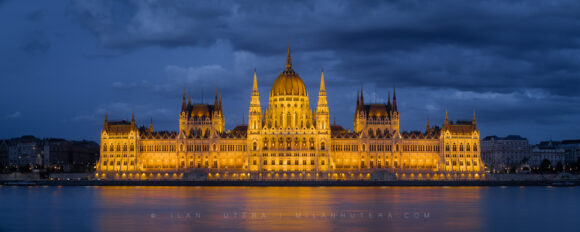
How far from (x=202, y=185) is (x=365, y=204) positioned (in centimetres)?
5327

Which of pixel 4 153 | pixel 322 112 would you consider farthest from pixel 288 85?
pixel 4 153

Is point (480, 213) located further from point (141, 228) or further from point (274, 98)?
point (274, 98)

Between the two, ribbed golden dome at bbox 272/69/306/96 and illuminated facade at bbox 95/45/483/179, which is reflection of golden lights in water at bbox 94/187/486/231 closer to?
illuminated facade at bbox 95/45/483/179

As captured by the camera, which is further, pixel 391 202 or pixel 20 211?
pixel 391 202

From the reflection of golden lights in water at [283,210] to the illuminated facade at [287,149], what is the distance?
36.5m

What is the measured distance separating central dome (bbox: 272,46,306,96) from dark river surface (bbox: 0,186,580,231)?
49.7 meters

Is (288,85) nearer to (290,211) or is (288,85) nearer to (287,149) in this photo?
(287,149)

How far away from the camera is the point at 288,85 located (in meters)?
160

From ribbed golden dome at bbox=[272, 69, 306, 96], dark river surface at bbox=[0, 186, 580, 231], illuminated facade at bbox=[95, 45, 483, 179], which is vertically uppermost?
ribbed golden dome at bbox=[272, 69, 306, 96]

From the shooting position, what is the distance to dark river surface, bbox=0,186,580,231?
227 ft

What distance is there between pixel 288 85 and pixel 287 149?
1496cm

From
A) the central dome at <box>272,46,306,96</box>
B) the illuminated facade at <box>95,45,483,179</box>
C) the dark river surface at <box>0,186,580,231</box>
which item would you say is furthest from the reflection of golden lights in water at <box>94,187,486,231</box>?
the central dome at <box>272,46,306,96</box>

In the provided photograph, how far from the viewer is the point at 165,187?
442 ft

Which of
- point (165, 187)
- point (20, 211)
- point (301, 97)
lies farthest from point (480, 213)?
point (301, 97)
